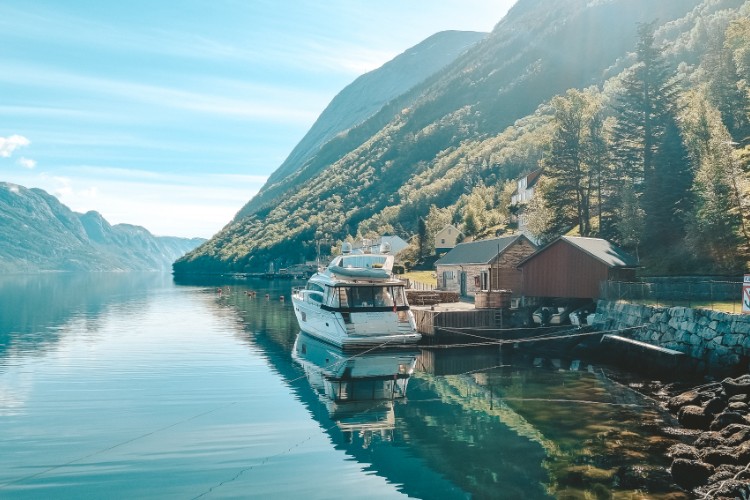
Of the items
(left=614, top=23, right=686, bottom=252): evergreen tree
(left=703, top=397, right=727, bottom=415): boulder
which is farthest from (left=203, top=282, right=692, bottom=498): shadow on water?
(left=614, top=23, right=686, bottom=252): evergreen tree

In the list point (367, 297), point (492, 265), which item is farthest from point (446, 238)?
point (367, 297)

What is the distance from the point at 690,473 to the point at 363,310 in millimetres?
26380

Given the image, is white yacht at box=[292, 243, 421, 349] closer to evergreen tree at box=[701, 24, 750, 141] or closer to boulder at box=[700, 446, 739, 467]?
boulder at box=[700, 446, 739, 467]

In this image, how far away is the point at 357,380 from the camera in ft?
111

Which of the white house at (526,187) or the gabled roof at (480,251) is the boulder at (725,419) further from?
the white house at (526,187)

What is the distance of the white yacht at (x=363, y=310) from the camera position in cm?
4044

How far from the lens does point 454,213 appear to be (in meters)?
151

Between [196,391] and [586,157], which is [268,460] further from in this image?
[586,157]

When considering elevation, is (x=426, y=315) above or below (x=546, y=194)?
below

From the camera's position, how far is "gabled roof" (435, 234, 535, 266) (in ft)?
181

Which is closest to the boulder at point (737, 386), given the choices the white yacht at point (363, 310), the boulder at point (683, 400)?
the boulder at point (683, 400)

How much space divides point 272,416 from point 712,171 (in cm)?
3869

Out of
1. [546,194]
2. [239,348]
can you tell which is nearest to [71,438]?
[239,348]

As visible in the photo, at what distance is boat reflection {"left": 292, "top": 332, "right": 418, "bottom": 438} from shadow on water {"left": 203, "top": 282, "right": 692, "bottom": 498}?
0.59ft
